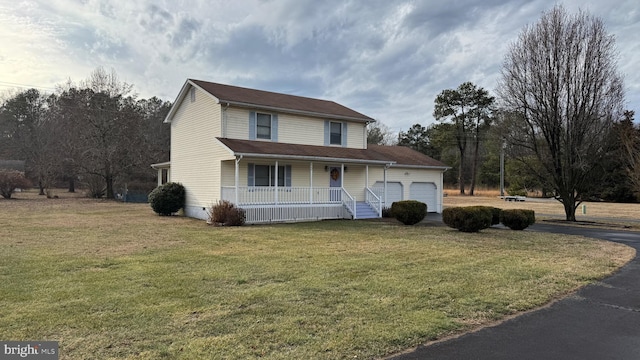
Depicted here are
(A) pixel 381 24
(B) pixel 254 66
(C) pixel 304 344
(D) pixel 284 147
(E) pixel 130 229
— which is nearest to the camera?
(C) pixel 304 344

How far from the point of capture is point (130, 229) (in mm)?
14383

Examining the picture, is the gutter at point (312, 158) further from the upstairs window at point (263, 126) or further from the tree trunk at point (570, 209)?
the tree trunk at point (570, 209)

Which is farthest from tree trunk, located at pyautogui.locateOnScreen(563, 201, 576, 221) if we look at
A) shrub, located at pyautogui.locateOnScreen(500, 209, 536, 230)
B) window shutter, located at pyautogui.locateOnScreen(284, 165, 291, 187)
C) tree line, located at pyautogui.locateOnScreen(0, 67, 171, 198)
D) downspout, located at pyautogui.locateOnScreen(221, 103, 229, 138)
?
tree line, located at pyautogui.locateOnScreen(0, 67, 171, 198)

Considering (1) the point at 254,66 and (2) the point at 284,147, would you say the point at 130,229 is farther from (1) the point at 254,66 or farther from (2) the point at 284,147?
(1) the point at 254,66

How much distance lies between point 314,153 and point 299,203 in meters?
2.60

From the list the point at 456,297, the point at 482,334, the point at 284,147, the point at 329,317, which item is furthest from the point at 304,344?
the point at 284,147

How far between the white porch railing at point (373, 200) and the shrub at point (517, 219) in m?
6.42

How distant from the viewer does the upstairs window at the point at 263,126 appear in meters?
19.5

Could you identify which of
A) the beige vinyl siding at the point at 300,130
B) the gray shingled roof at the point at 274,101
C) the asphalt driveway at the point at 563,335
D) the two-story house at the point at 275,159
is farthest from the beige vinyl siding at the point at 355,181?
the asphalt driveway at the point at 563,335

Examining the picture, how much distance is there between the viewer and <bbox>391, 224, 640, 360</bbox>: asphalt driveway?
4035 millimetres

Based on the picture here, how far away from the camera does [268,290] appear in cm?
620

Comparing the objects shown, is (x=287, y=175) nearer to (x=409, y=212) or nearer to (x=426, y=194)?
(x=409, y=212)

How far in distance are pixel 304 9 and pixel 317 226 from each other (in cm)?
872

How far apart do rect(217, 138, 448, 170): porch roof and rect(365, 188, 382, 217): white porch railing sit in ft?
5.80
